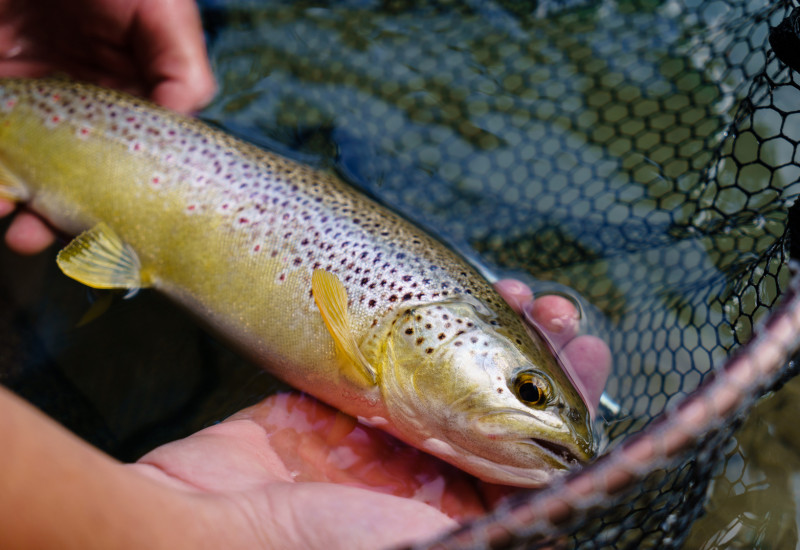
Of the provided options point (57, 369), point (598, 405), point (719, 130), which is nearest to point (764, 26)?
point (719, 130)

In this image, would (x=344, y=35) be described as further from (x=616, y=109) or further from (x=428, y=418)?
(x=428, y=418)

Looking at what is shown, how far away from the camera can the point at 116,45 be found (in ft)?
11.1

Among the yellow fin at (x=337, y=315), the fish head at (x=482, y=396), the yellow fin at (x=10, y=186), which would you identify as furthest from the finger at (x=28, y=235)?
the fish head at (x=482, y=396)

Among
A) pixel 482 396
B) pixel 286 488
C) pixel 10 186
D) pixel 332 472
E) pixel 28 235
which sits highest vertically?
pixel 482 396

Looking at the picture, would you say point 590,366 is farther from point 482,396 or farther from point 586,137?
point 586,137

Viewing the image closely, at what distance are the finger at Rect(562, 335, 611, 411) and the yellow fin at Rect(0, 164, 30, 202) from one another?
8.43ft

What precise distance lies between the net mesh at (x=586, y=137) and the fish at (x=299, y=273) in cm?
43

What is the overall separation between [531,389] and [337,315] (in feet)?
2.36

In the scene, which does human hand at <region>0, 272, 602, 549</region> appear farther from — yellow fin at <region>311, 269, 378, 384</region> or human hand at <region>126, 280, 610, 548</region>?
yellow fin at <region>311, 269, 378, 384</region>

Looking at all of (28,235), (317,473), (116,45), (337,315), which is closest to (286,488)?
(317,473)

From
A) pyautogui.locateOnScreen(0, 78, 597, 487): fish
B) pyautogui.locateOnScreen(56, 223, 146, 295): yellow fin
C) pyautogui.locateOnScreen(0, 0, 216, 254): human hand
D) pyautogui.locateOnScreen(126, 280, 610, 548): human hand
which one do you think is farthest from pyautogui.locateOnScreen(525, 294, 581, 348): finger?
pyautogui.locateOnScreen(0, 0, 216, 254): human hand

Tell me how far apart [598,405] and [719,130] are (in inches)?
61.8

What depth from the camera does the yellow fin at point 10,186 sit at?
274cm

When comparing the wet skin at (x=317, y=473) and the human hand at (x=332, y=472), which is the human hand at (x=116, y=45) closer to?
the wet skin at (x=317, y=473)
